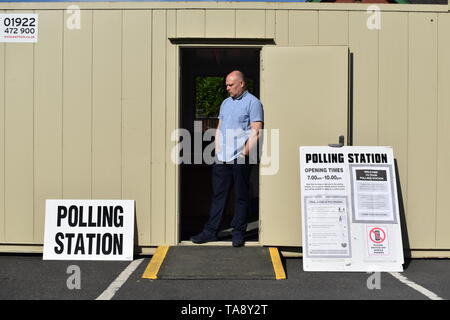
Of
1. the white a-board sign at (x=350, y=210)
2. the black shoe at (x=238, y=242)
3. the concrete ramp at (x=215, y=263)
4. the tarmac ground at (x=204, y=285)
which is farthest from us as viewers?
the black shoe at (x=238, y=242)

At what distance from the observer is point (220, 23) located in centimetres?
517

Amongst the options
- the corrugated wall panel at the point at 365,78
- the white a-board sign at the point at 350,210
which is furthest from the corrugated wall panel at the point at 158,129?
the corrugated wall panel at the point at 365,78

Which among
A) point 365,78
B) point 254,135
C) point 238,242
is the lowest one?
point 238,242

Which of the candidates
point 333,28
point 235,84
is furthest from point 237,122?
point 333,28

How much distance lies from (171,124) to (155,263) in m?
1.53

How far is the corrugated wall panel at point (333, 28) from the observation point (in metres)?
5.16

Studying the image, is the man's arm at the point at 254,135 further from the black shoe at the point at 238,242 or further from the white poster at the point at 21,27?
the white poster at the point at 21,27

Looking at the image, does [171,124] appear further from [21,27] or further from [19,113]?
[21,27]

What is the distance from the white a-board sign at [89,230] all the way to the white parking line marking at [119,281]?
160 mm
